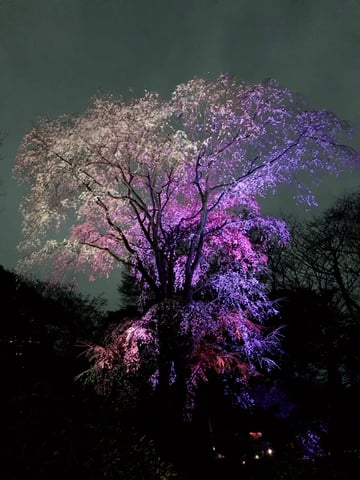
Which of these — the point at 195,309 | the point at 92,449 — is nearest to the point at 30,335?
the point at 195,309

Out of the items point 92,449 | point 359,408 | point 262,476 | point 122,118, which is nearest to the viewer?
point 92,449

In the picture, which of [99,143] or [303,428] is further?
[303,428]

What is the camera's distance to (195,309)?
9648mm

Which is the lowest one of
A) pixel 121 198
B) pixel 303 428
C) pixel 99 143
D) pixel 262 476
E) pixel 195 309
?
pixel 262 476

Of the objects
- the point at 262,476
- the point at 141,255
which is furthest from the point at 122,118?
the point at 262,476

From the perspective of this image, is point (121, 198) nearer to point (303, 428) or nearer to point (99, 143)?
point (99, 143)

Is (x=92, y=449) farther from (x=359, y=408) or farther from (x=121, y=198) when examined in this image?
(x=359, y=408)

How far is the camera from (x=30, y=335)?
56.2ft

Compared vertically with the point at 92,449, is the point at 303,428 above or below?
above

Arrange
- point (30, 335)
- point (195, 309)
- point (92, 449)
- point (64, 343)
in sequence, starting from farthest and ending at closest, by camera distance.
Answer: point (64, 343) < point (30, 335) < point (195, 309) < point (92, 449)

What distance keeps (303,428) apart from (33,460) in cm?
1815

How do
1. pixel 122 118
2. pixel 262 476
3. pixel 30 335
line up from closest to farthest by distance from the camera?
1. pixel 262 476
2. pixel 122 118
3. pixel 30 335

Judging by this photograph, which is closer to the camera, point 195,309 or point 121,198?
point 195,309

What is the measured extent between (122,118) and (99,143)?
867mm
